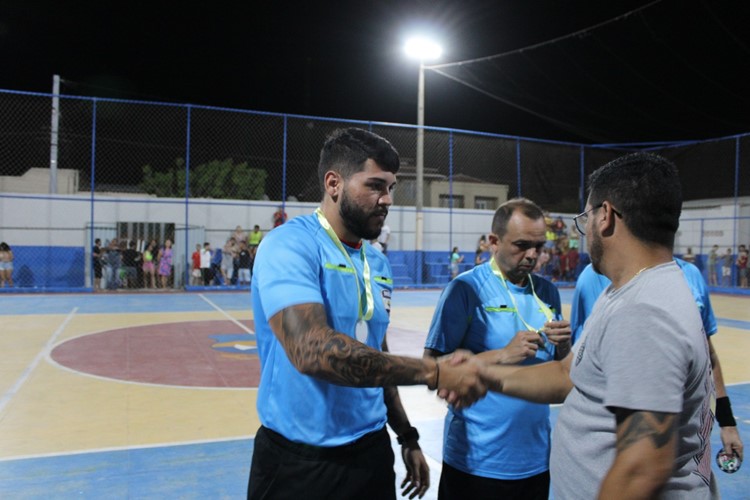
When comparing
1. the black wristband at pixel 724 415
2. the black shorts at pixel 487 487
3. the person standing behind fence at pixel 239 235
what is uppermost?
the person standing behind fence at pixel 239 235

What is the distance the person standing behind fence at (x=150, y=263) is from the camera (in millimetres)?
21875

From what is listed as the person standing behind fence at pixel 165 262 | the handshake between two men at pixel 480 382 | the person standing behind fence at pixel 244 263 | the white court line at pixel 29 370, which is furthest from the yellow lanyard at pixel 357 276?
the person standing behind fence at pixel 165 262

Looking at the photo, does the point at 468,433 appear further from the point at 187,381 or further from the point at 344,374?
the point at 187,381

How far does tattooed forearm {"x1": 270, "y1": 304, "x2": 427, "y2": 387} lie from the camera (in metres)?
1.97

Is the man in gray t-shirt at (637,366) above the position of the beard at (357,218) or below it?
below

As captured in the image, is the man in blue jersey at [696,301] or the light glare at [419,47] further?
the light glare at [419,47]

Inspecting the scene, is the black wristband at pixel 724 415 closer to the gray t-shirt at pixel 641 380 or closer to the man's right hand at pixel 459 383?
the gray t-shirt at pixel 641 380

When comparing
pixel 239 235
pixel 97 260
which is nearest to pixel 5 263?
pixel 97 260

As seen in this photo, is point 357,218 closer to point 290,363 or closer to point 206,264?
point 290,363

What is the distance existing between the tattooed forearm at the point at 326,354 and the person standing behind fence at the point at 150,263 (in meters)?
21.3

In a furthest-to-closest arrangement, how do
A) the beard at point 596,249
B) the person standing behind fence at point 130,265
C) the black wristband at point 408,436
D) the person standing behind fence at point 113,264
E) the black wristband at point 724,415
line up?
the person standing behind fence at point 130,265, the person standing behind fence at point 113,264, the black wristband at point 724,415, the black wristband at point 408,436, the beard at point 596,249

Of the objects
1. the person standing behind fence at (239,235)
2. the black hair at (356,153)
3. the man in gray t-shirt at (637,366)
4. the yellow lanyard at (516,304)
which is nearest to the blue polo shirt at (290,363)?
the black hair at (356,153)

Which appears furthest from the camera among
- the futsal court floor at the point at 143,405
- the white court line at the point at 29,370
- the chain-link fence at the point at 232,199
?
the chain-link fence at the point at 232,199

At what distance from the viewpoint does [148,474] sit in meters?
4.68
